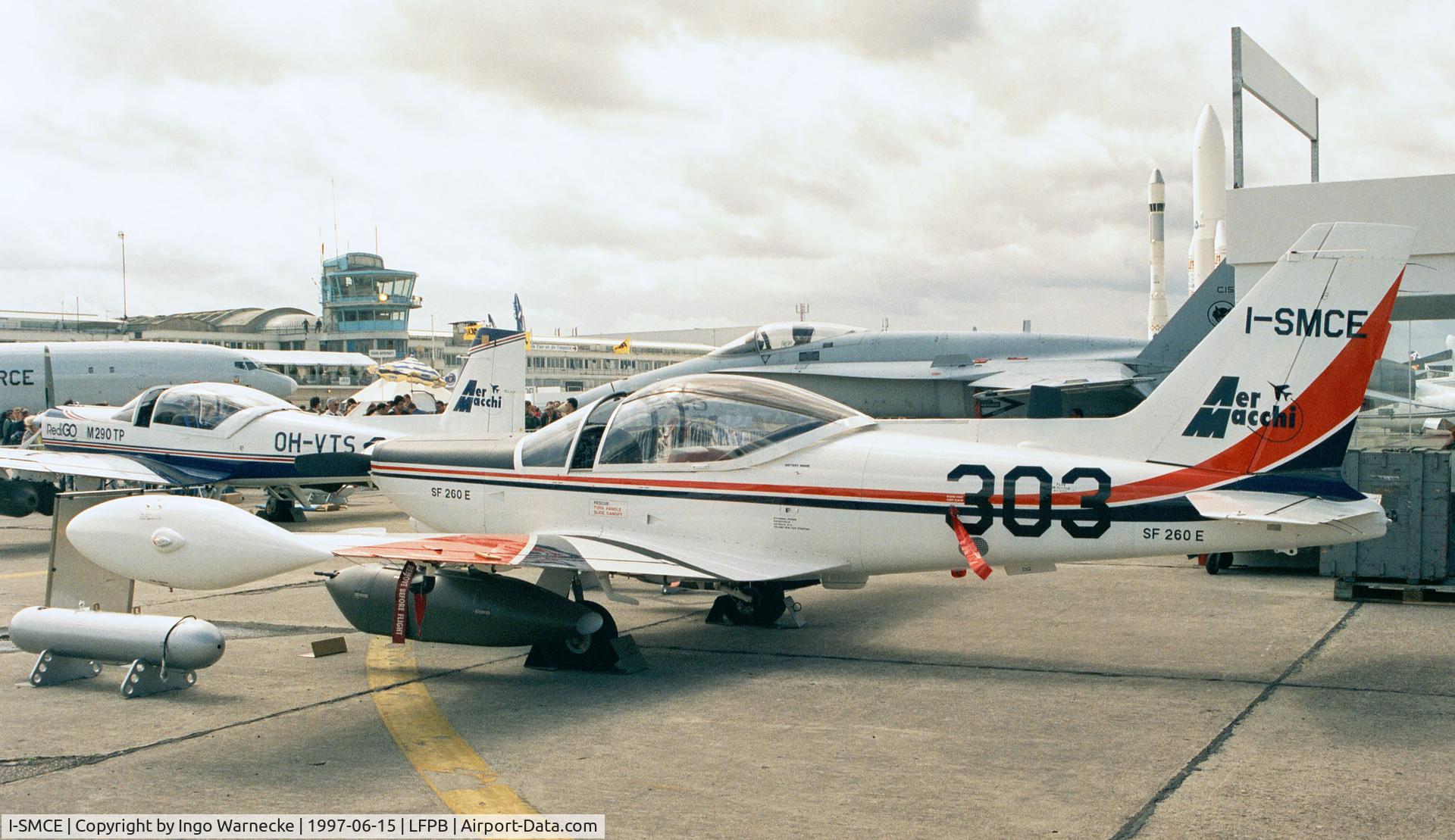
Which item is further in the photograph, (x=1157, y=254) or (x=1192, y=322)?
(x=1157, y=254)

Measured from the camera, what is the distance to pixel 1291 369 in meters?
7.58

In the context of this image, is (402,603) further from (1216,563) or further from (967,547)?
(1216,563)

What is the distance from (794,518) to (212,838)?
4455 millimetres

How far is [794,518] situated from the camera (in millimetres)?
8102

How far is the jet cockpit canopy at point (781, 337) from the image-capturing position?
2370cm

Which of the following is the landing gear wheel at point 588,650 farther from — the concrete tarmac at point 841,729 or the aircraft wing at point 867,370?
the aircraft wing at point 867,370

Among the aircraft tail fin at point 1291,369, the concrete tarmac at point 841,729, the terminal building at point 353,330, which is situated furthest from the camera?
the terminal building at point 353,330

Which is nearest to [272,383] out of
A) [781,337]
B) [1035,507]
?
[781,337]

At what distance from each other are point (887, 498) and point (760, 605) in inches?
79.9

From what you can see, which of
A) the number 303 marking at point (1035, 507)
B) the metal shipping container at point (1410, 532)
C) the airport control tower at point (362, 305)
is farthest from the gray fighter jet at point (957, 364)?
the airport control tower at point (362, 305)

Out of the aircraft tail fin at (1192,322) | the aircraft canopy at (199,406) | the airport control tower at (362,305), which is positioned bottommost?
the aircraft canopy at (199,406)

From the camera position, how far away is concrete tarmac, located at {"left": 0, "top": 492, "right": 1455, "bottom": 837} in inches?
198

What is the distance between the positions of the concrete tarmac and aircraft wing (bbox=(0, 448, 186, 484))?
6.94m

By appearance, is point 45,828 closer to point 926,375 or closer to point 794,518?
point 794,518
